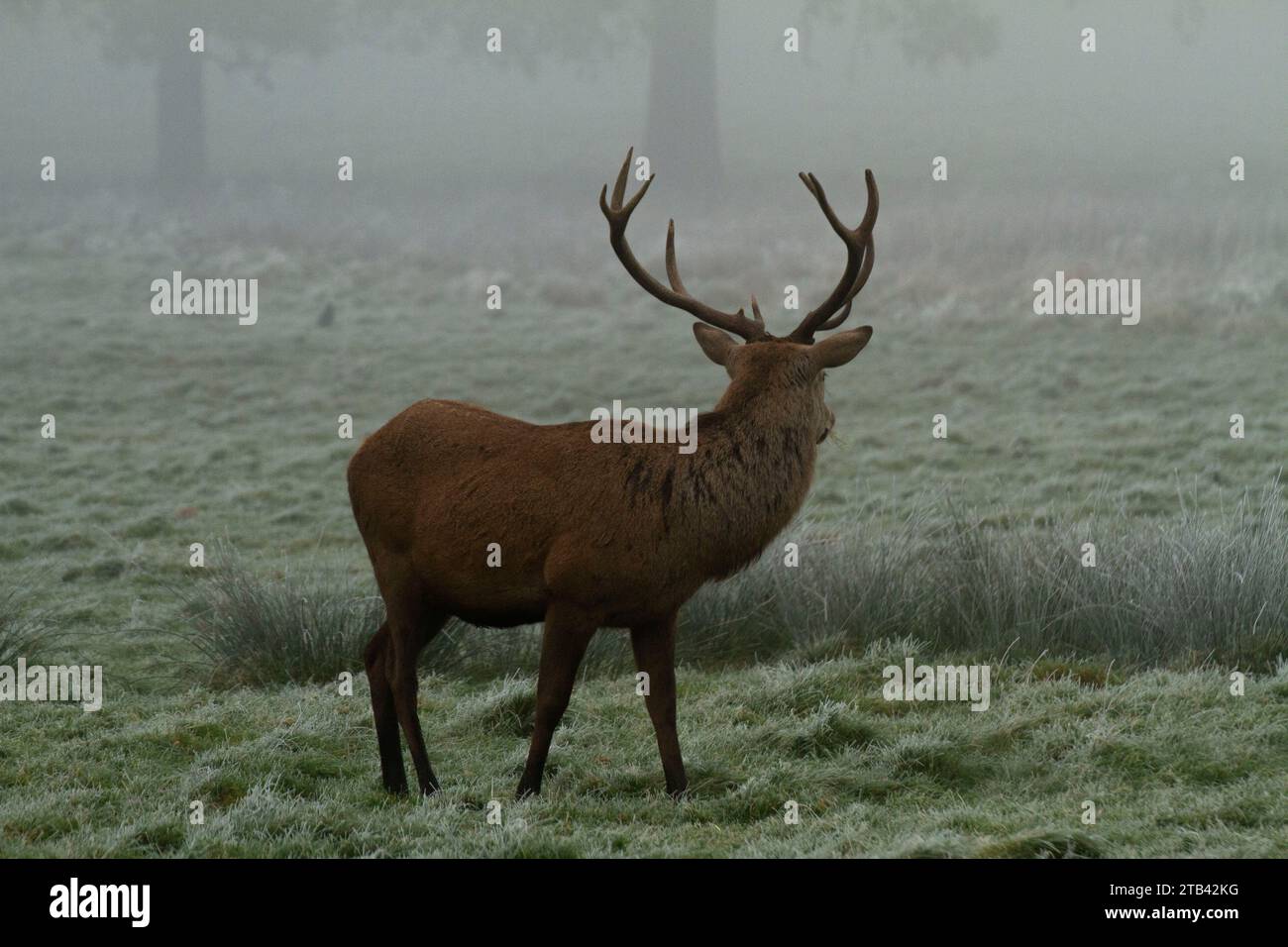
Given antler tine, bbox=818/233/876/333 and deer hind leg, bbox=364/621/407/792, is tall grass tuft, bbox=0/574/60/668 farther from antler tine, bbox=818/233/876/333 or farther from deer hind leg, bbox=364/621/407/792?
antler tine, bbox=818/233/876/333

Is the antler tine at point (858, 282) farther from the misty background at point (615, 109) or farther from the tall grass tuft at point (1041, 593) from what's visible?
the misty background at point (615, 109)

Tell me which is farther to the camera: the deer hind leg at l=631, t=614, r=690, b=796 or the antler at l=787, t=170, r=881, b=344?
the antler at l=787, t=170, r=881, b=344

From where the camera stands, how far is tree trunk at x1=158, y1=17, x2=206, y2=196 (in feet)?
117

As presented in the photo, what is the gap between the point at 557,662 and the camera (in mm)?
6168

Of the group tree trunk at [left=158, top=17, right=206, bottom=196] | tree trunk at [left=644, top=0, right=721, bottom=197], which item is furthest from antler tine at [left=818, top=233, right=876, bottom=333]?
tree trunk at [left=158, top=17, right=206, bottom=196]

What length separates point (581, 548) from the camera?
609cm

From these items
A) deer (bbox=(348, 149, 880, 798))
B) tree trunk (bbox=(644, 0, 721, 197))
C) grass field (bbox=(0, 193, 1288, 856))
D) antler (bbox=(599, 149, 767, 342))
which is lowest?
grass field (bbox=(0, 193, 1288, 856))

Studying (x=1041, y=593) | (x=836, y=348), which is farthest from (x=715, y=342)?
(x=1041, y=593)

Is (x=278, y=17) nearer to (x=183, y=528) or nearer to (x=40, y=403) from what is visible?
(x=40, y=403)

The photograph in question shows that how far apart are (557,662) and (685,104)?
28.9m

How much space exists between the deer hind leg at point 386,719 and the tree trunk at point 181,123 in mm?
30888

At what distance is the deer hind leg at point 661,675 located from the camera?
6324 millimetres

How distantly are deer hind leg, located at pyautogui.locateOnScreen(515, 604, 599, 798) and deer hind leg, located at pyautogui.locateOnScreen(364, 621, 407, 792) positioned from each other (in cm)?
58

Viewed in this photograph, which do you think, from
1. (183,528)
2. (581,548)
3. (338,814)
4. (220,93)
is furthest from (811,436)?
(220,93)
